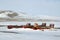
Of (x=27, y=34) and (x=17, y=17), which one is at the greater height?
(x=17, y=17)

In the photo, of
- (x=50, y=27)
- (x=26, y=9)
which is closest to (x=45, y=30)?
(x=50, y=27)

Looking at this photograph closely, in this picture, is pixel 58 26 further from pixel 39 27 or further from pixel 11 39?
pixel 11 39

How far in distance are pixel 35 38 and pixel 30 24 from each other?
106 millimetres

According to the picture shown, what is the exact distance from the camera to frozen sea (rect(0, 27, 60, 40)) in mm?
732

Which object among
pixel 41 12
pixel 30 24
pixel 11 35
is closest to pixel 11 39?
pixel 11 35

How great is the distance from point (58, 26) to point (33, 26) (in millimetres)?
155

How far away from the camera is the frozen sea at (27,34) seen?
0.73 m

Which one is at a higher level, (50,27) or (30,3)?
(30,3)

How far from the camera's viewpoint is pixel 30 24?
802 mm

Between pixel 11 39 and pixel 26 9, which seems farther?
pixel 26 9

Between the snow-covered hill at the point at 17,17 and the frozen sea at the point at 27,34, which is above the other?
the snow-covered hill at the point at 17,17

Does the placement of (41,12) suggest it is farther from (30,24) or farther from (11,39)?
(11,39)

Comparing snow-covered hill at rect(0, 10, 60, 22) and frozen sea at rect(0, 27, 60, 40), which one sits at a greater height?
snow-covered hill at rect(0, 10, 60, 22)

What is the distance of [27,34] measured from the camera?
76cm
